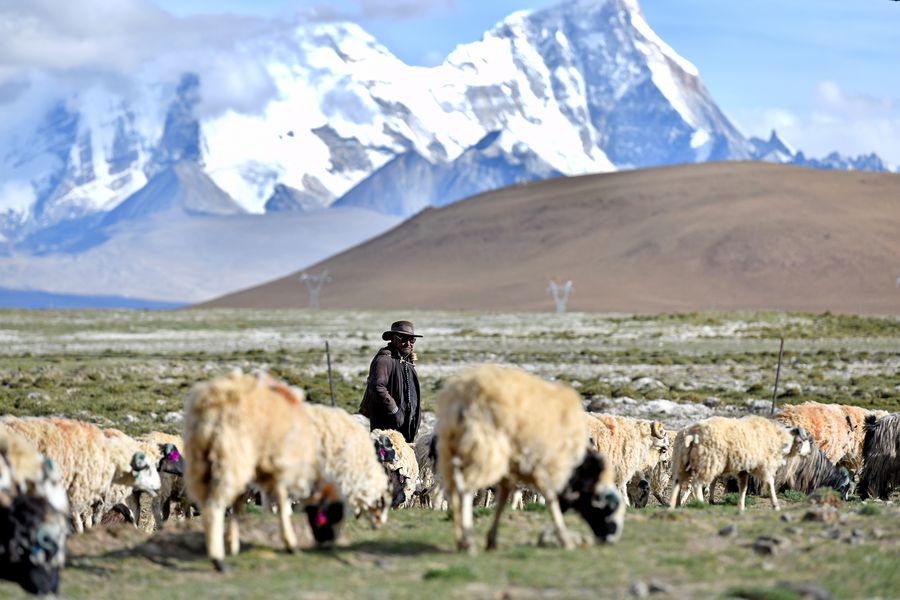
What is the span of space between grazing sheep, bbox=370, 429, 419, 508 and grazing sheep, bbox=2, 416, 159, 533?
96.1 inches

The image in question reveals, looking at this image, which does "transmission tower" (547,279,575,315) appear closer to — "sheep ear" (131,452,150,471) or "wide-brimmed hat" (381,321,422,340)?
"wide-brimmed hat" (381,321,422,340)

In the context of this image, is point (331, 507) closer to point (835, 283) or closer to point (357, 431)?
point (357, 431)

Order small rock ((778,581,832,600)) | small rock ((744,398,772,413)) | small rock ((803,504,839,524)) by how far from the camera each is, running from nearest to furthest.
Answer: small rock ((778,581,832,600)) < small rock ((803,504,839,524)) < small rock ((744,398,772,413))

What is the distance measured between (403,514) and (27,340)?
53133 mm

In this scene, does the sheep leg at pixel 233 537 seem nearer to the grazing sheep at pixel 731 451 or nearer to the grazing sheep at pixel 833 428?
the grazing sheep at pixel 731 451

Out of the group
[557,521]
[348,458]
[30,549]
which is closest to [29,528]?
[30,549]

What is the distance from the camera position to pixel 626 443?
16266 millimetres

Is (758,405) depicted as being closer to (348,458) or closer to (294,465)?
(348,458)

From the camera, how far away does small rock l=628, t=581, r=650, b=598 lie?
8.50 metres

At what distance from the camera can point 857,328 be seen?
6612 cm

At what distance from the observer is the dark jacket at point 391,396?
15031 mm

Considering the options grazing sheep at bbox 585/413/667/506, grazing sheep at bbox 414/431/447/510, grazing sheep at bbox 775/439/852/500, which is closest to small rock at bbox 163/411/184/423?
grazing sheep at bbox 414/431/447/510

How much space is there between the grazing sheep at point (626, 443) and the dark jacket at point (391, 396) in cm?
211

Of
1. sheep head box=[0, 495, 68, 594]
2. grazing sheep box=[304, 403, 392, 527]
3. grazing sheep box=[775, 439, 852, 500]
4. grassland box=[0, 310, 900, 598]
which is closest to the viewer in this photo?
sheep head box=[0, 495, 68, 594]
